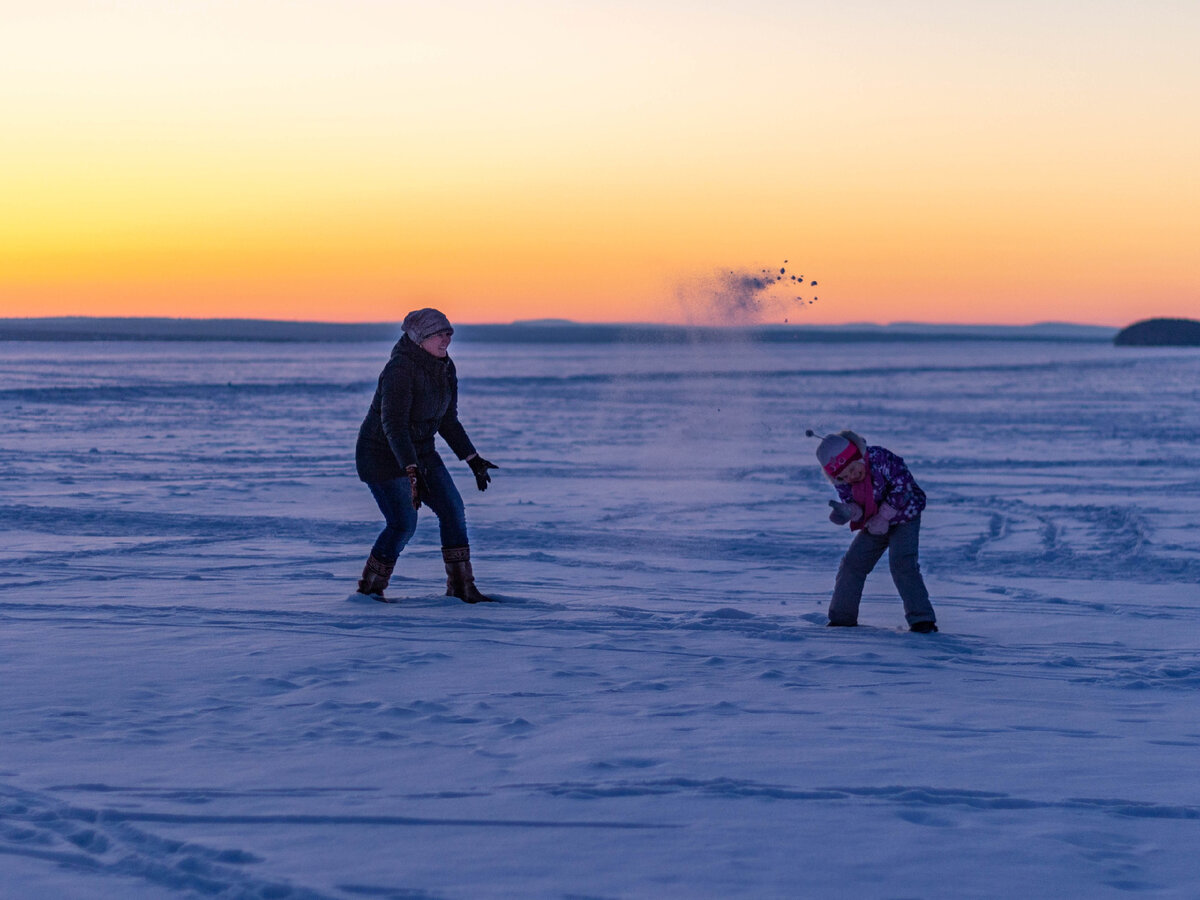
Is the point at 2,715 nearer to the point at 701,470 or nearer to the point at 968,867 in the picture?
the point at 968,867

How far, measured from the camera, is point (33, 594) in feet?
20.4

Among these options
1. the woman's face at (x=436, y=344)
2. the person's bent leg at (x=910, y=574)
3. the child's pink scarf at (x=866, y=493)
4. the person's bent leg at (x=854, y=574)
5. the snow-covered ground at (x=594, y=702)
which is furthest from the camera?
the woman's face at (x=436, y=344)

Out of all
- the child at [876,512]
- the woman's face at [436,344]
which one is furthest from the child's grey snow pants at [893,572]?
the woman's face at [436,344]

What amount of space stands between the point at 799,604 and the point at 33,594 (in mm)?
3874

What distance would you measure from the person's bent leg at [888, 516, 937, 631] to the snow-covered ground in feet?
0.43

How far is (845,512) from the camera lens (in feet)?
17.5

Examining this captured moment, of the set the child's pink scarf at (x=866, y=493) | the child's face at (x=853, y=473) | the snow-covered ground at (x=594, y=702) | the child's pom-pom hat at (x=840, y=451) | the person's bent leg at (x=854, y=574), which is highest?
the child's pom-pom hat at (x=840, y=451)

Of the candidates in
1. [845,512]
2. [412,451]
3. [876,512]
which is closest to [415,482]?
[412,451]

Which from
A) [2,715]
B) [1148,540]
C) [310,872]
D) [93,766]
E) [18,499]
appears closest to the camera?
[310,872]

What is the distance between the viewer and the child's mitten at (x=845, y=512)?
17.5 ft

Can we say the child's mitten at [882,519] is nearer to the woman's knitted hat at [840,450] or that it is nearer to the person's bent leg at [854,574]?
the person's bent leg at [854,574]

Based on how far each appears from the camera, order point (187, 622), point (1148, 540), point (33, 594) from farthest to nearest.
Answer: point (1148, 540)
point (33, 594)
point (187, 622)

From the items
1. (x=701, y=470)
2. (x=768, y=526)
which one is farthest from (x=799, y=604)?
(x=701, y=470)

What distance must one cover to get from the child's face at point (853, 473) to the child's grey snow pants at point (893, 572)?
1.15 feet
